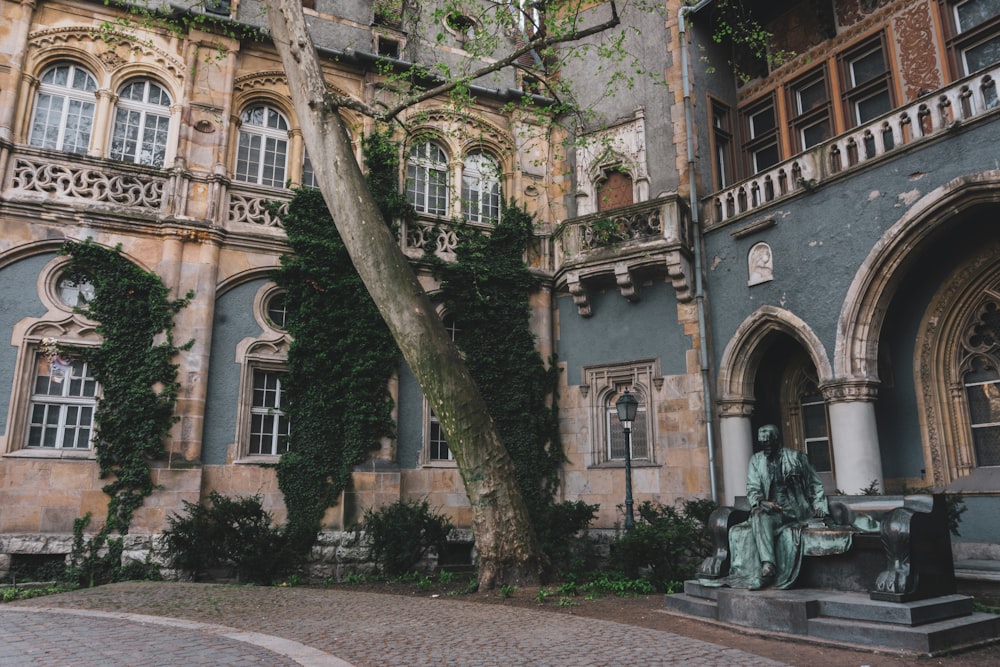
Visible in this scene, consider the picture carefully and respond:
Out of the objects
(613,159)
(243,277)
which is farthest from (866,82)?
(243,277)

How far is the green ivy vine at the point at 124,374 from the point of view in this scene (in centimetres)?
1177

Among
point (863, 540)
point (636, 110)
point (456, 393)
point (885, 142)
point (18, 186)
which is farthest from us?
point (636, 110)

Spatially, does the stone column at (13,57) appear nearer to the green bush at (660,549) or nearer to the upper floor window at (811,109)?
the green bush at (660,549)

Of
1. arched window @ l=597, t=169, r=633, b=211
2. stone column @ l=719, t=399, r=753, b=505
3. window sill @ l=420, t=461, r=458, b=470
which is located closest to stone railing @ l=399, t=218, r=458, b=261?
arched window @ l=597, t=169, r=633, b=211

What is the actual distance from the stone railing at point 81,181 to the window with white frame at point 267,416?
357 cm

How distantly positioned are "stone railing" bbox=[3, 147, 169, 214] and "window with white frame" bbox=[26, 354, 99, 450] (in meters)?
2.79

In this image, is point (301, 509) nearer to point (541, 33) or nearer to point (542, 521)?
point (542, 521)

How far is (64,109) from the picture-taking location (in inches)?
523

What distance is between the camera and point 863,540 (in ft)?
22.5

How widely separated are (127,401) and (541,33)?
30.0 ft

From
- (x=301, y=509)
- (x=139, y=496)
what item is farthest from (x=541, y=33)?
(x=139, y=496)

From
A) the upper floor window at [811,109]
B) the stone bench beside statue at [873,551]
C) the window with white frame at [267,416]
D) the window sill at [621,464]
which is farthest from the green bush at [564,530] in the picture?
the upper floor window at [811,109]

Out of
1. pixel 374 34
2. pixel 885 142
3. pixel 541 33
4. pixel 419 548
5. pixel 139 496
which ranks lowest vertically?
pixel 419 548

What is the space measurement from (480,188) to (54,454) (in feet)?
31.8
